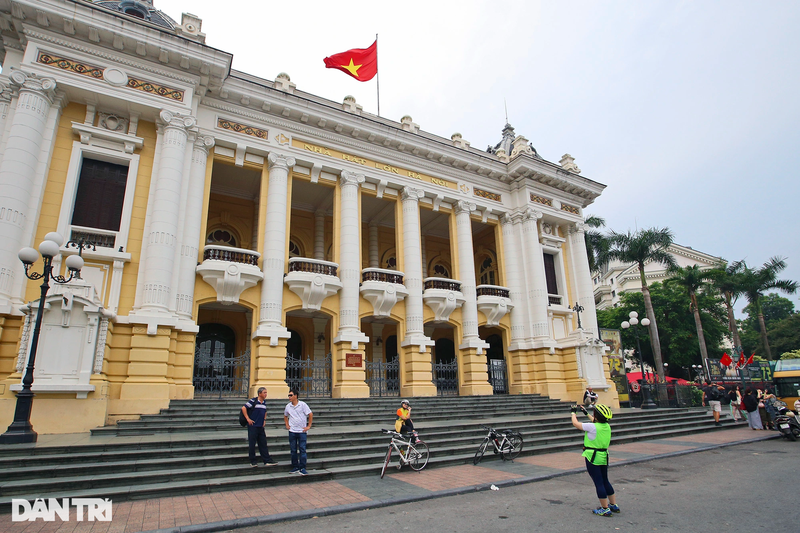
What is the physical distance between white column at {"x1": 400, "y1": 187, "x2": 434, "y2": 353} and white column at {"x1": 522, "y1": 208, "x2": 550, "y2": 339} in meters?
5.99

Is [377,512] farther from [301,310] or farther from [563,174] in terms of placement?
[563,174]

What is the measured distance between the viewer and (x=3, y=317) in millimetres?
11945

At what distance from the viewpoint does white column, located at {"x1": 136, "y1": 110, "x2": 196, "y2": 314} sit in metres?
13.9

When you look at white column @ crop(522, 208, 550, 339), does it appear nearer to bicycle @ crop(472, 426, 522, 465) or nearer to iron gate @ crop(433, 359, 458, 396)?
iron gate @ crop(433, 359, 458, 396)

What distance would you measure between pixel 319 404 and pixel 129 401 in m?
5.54

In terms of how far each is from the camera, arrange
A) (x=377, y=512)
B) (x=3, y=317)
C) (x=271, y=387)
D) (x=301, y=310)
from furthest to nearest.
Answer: (x=301, y=310)
(x=271, y=387)
(x=3, y=317)
(x=377, y=512)

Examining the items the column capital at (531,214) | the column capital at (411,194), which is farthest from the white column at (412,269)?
the column capital at (531,214)

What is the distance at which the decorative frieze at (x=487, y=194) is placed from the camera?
76.6 ft

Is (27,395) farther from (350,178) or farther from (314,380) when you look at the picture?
(350,178)

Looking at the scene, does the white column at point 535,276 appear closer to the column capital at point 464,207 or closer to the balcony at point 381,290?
the column capital at point 464,207

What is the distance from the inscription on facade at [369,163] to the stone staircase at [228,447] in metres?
10.4

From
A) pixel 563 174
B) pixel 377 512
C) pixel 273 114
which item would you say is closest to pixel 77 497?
pixel 377 512

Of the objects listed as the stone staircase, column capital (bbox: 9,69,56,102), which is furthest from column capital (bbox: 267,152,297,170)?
the stone staircase

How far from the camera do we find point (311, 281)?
1716 centimetres
